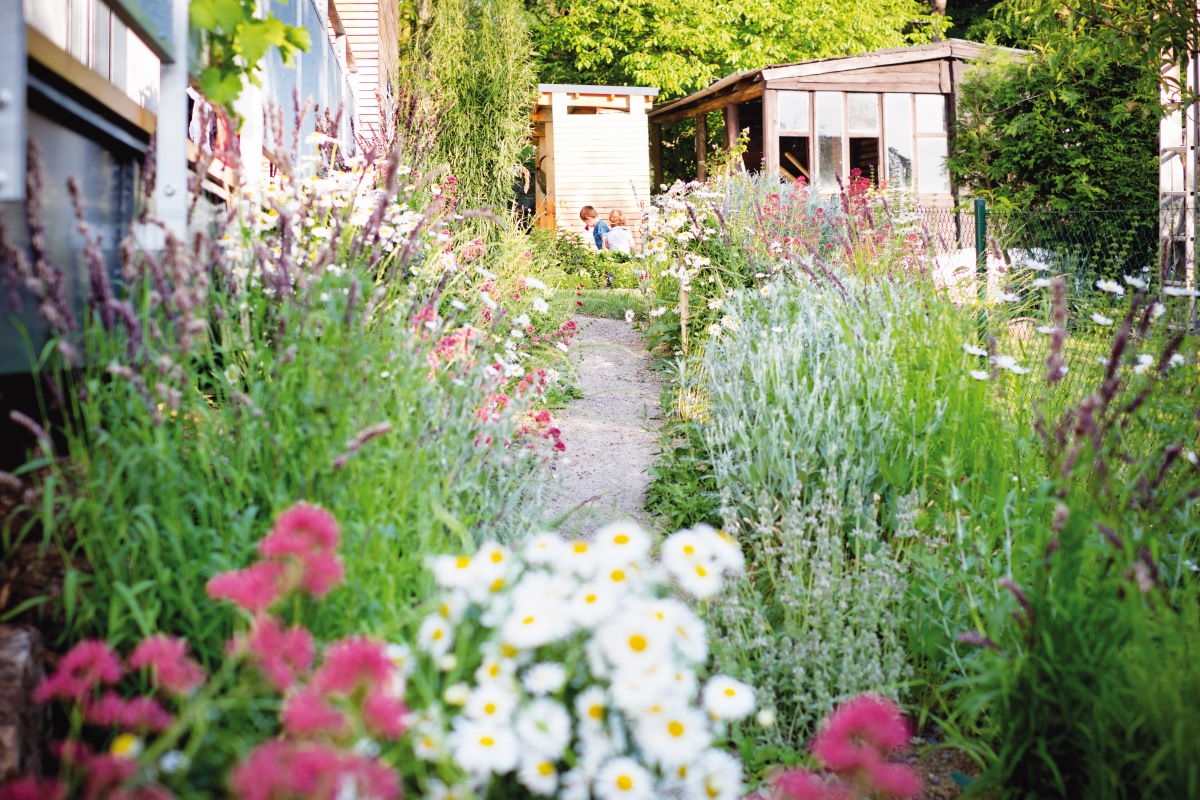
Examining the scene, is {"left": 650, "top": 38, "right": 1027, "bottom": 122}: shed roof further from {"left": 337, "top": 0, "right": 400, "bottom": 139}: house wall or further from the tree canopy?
{"left": 337, "top": 0, "right": 400, "bottom": 139}: house wall

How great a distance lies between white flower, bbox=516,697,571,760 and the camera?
1.51 meters

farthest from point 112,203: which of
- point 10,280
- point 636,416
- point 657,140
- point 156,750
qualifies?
point 657,140

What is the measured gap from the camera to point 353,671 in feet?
4.51

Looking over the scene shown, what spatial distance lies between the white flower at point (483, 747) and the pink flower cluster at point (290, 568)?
1.00ft

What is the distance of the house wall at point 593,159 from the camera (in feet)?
61.1

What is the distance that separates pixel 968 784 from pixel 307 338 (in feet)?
6.10

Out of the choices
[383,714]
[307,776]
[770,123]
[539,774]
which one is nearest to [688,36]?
[770,123]

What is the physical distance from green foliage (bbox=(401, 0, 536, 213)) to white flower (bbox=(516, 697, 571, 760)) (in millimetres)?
11436

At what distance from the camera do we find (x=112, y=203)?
2.83 m

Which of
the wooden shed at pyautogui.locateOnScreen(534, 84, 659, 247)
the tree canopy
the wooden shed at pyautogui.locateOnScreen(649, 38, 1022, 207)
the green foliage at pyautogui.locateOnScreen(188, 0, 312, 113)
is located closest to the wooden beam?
the wooden shed at pyautogui.locateOnScreen(649, 38, 1022, 207)

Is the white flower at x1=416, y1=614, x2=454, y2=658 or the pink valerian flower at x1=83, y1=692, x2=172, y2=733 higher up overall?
the white flower at x1=416, y1=614, x2=454, y2=658

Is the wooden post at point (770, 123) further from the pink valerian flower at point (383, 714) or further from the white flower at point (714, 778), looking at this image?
the pink valerian flower at point (383, 714)

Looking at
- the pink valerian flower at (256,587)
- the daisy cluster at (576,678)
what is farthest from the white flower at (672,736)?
the pink valerian flower at (256,587)

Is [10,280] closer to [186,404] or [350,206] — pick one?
[186,404]
